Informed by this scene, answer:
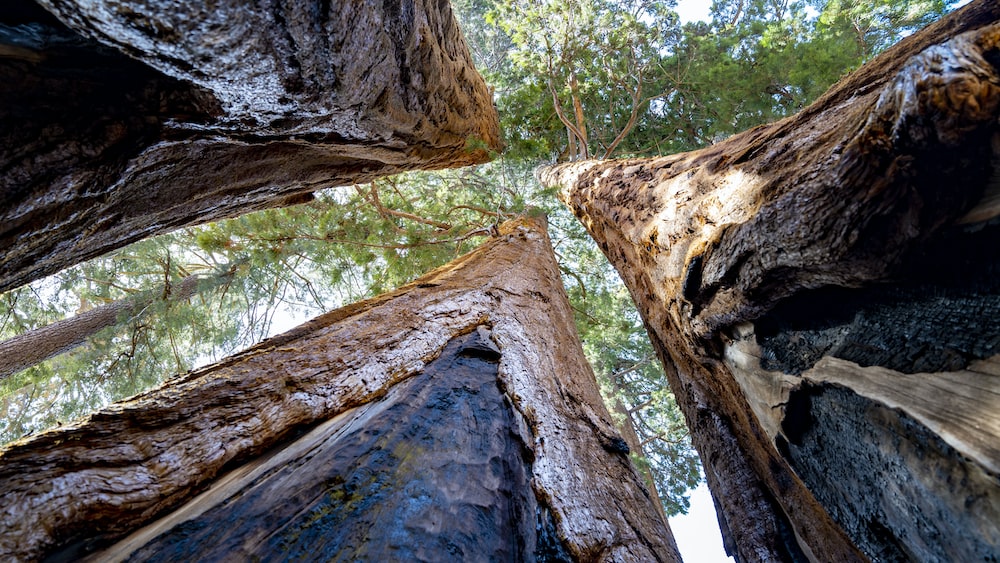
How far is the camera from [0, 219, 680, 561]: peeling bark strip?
3.09ft

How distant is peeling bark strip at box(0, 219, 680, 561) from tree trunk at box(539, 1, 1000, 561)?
1.74ft

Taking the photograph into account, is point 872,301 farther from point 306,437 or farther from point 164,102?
point 164,102

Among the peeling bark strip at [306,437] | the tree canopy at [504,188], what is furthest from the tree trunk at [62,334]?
the peeling bark strip at [306,437]

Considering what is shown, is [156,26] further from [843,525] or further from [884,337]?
[843,525]

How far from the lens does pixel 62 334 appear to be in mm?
5785

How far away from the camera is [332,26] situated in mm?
1465

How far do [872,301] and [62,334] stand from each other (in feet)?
27.3

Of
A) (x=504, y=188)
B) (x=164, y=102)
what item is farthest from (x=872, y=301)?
(x=504, y=188)

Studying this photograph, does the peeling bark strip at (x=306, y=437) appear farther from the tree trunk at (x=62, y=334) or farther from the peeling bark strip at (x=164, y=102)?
the tree trunk at (x=62, y=334)

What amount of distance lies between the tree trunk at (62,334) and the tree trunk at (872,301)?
6.04 metres

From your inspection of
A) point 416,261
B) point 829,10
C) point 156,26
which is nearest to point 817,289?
→ point 156,26

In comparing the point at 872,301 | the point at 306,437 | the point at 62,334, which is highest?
the point at 872,301

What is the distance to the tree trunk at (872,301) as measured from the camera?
0.75 m

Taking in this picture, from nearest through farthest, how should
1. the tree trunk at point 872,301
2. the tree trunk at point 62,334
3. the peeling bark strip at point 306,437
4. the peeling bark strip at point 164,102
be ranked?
1. the tree trunk at point 872,301
2. the peeling bark strip at point 306,437
3. the peeling bark strip at point 164,102
4. the tree trunk at point 62,334
